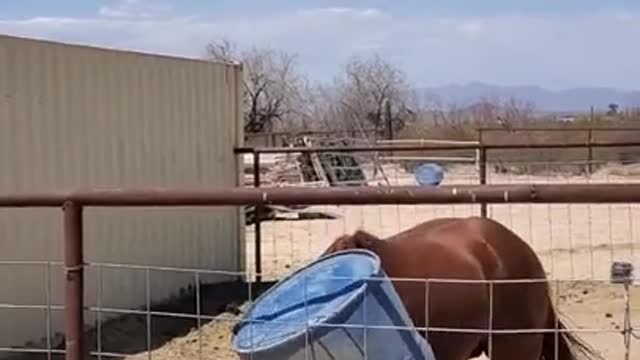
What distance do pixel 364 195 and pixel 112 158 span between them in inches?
239

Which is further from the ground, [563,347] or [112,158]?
[112,158]

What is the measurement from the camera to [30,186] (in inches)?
315

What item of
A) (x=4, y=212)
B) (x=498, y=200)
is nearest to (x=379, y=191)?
(x=498, y=200)

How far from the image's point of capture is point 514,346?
16.1 ft

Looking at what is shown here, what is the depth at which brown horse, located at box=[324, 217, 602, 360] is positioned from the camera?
4297mm

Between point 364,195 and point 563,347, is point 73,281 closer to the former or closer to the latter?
point 364,195

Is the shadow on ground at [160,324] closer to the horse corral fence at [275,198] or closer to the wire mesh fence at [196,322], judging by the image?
the wire mesh fence at [196,322]

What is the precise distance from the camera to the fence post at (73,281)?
356 cm

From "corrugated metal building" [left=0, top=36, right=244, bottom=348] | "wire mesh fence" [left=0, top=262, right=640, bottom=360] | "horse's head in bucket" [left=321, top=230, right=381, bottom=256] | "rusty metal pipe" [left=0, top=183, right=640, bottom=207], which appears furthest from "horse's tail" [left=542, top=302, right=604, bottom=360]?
"corrugated metal building" [left=0, top=36, right=244, bottom=348]

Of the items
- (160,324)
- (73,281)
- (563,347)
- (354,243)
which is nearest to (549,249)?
(160,324)

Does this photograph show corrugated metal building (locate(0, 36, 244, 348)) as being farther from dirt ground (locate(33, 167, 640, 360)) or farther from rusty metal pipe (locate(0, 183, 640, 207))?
rusty metal pipe (locate(0, 183, 640, 207))

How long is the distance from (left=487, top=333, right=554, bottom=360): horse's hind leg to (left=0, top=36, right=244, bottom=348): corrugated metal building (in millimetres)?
2914

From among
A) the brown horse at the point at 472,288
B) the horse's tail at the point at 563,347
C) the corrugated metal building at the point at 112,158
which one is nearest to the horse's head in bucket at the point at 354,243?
the brown horse at the point at 472,288

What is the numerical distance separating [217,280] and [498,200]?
7.71 meters
